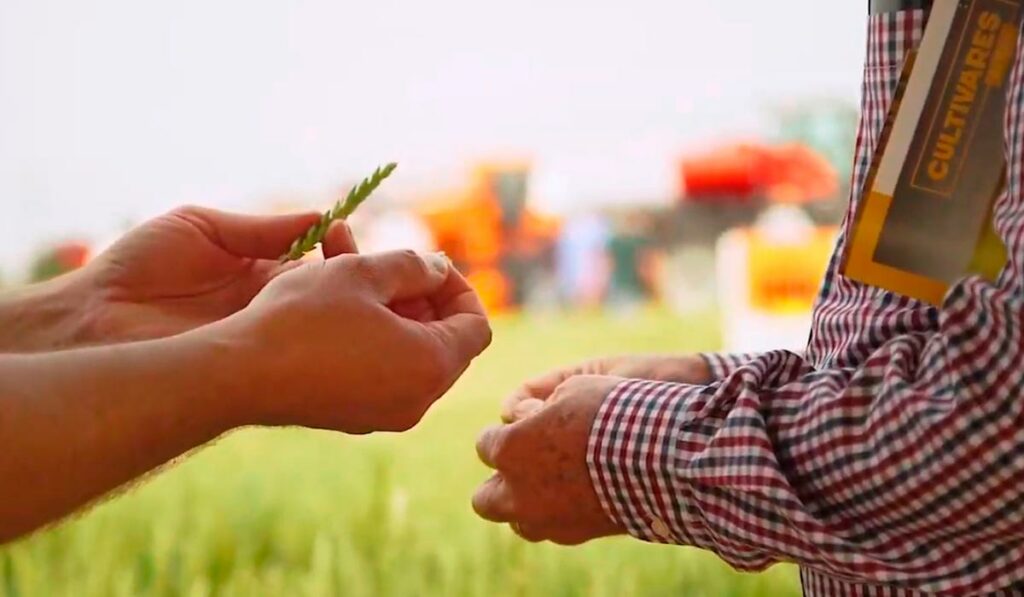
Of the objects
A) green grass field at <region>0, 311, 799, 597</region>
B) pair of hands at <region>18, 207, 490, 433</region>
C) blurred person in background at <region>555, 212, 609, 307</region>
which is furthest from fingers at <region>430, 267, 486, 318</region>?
blurred person in background at <region>555, 212, 609, 307</region>

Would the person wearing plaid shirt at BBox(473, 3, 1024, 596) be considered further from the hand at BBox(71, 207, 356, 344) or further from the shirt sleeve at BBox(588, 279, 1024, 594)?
the hand at BBox(71, 207, 356, 344)

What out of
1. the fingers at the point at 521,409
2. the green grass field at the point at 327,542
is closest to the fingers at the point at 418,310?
the fingers at the point at 521,409

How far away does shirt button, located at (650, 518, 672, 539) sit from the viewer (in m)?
0.80

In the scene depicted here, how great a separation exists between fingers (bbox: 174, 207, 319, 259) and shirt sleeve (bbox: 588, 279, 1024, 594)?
293mm

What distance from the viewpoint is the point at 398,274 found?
833 mm

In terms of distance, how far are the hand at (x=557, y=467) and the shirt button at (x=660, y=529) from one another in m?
0.04

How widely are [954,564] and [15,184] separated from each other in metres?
1.03

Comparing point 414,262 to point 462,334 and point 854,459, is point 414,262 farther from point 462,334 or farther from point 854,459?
point 854,459

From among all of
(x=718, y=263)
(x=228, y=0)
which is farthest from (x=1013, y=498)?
(x=228, y=0)

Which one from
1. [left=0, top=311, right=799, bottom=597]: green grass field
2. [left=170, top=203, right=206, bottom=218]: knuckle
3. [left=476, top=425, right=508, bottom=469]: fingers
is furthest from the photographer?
[left=0, top=311, right=799, bottom=597]: green grass field

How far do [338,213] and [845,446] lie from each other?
1.32 ft

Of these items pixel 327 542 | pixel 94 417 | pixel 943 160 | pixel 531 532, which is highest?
pixel 943 160

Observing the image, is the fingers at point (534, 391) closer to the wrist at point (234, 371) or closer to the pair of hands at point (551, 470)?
the pair of hands at point (551, 470)

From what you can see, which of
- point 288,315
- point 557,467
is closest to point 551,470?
point 557,467
